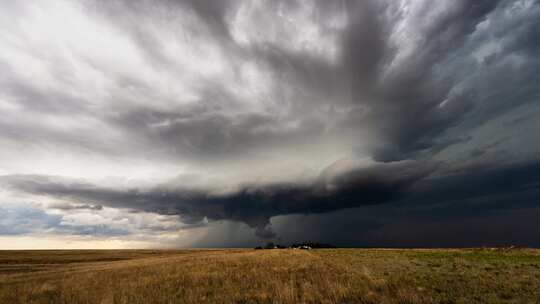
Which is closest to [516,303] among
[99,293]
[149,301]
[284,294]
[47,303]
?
[284,294]

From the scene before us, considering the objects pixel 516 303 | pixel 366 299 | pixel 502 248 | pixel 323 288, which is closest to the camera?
pixel 516 303

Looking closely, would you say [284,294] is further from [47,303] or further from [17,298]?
[17,298]

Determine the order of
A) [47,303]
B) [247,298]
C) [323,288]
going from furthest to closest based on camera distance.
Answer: [323,288], [47,303], [247,298]

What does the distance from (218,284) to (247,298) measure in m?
5.19

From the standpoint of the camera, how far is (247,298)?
13.1 m

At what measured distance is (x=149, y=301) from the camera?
13203 millimetres

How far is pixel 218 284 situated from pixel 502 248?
71.6 metres

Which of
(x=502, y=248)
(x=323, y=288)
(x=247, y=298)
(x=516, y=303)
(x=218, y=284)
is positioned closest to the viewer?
(x=516, y=303)

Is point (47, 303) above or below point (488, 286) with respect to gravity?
above

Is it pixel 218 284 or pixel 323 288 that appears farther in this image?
pixel 218 284

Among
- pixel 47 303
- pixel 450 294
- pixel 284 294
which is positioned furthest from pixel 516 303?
pixel 47 303

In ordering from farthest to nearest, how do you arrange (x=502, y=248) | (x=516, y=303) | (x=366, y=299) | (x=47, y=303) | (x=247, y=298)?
(x=502, y=248), (x=47, y=303), (x=247, y=298), (x=366, y=299), (x=516, y=303)

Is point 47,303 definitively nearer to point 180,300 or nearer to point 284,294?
point 180,300

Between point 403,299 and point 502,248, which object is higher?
point 403,299
